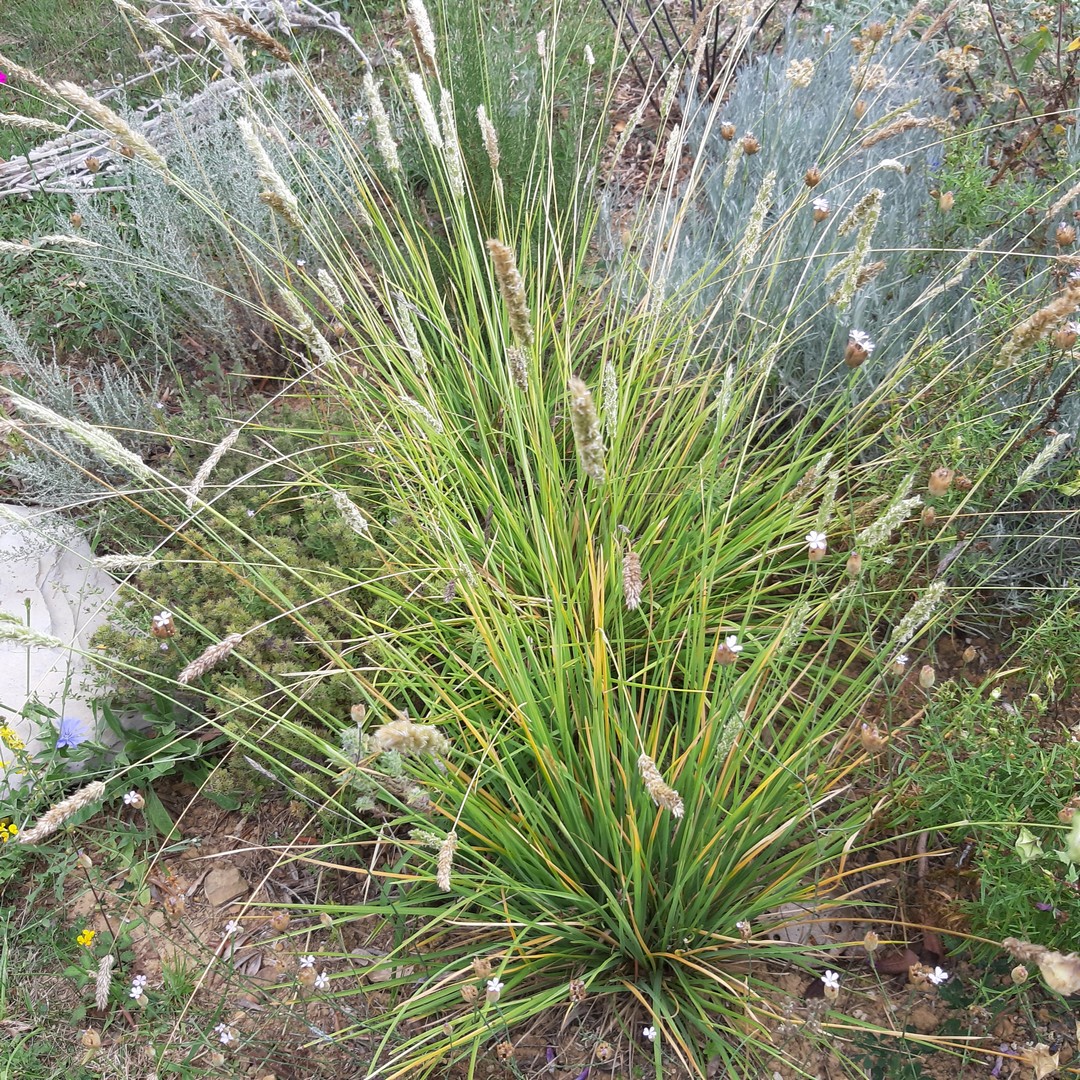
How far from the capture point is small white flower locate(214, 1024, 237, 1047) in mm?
1568

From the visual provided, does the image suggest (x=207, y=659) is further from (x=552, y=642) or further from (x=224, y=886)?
(x=224, y=886)

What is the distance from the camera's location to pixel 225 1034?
1573 millimetres

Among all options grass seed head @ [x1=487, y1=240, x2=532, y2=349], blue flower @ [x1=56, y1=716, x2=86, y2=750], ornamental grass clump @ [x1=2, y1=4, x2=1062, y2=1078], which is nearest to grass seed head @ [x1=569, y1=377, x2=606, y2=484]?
ornamental grass clump @ [x1=2, y1=4, x2=1062, y2=1078]

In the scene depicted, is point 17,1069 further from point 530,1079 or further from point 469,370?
point 469,370

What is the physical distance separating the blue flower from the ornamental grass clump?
0.90 ft

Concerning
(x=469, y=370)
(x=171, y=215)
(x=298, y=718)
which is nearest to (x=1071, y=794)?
(x=298, y=718)

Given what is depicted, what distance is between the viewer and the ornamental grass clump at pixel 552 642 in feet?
5.02

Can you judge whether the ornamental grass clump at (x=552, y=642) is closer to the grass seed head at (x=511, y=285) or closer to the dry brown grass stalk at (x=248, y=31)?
the grass seed head at (x=511, y=285)

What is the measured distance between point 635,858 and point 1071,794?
824 millimetres

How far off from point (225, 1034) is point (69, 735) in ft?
3.22

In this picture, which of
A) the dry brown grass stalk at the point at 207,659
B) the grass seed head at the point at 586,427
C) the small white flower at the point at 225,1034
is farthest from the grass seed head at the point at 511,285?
the small white flower at the point at 225,1034

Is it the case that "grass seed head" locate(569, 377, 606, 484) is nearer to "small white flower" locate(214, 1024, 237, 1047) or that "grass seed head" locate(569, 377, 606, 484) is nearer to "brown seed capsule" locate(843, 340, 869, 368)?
"brown seed capsule" locate(843, 340, 869, 368)

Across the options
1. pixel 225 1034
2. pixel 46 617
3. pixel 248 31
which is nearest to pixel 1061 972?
pixel 225 1034

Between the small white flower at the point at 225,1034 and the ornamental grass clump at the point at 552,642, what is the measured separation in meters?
0.22
